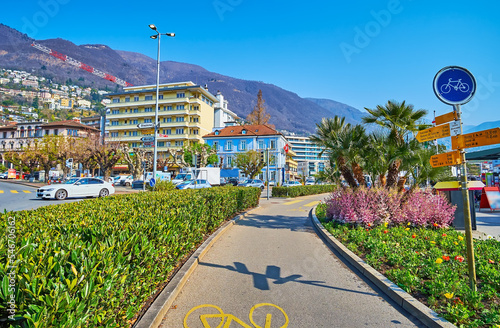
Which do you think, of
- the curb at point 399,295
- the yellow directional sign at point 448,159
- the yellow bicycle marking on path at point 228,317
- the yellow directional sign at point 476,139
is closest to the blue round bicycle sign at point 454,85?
the yellow directional sign at point 476,139

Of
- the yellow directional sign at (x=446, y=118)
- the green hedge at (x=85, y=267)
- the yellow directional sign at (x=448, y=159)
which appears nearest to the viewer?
the green hedge at (x=85, y=267)

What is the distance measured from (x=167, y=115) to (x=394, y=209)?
2441 inches

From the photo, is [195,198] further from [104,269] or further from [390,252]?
[104,269]

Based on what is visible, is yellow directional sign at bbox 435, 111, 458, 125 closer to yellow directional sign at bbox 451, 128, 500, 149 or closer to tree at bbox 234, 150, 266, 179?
yellow directional sign at bbox 451, 128, 500, 149

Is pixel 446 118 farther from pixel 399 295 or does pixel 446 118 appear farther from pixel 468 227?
pixel 399 295

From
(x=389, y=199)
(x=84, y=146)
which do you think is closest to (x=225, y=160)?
(x=84, y=146)

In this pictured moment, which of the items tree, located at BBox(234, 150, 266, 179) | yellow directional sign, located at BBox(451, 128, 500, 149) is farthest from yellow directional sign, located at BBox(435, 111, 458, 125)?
tree, located at BBox(234, 150, 266, 179)

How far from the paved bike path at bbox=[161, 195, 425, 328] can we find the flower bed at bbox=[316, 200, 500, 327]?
436 mm

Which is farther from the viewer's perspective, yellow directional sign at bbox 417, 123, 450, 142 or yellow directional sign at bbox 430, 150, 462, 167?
yellow directional sign at bbox 417, 123, 450, 142

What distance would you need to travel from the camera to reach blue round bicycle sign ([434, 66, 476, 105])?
14.9 ft

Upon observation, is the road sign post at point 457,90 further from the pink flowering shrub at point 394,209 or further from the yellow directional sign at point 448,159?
the pink flowering shrub at point 394,209

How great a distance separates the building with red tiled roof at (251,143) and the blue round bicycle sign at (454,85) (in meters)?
50.4

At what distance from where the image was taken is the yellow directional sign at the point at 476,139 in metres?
4.01

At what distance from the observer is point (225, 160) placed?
58688mm
